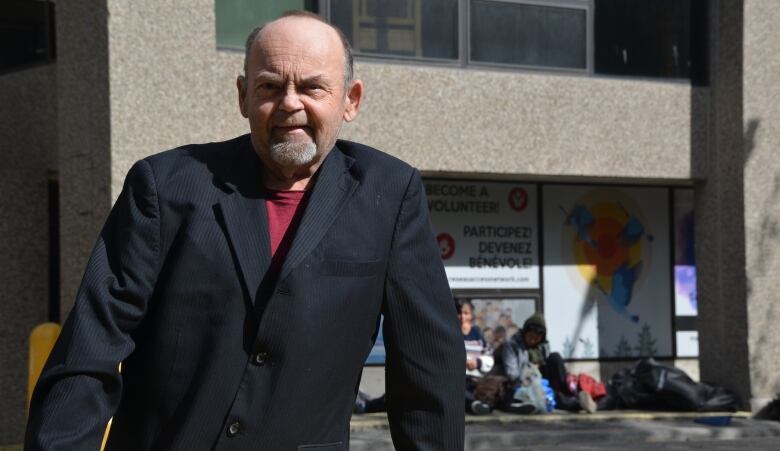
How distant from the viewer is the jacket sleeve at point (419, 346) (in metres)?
2.95

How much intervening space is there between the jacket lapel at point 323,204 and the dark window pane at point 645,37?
1173 cm

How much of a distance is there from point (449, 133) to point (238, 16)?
232 cm

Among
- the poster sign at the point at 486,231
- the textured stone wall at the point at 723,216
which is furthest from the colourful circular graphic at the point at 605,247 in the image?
the textured stone wall at the point at 723,216

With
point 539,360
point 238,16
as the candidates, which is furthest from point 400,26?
point 539,360

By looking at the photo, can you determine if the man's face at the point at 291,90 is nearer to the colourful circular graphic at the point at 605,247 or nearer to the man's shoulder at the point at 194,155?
the man's shoulder at the point at 194,155

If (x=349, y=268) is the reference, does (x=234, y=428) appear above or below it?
below

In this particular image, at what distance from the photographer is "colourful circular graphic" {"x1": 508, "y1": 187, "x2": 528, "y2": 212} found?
49.3 feet

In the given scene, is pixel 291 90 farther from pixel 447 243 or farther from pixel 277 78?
pixel 447 243

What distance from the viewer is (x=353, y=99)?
314cm

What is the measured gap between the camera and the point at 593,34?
47.3 feet

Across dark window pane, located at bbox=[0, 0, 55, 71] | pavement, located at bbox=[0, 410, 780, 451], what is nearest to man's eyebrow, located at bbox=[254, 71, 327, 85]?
pavement, located at bbox=[0, 410, 780, 451]

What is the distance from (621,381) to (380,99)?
12.8 feet

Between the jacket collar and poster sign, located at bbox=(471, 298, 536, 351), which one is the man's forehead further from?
poster sign, located at bbox=(471, 298, 536, 351)

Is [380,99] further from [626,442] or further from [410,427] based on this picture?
[410,427]
